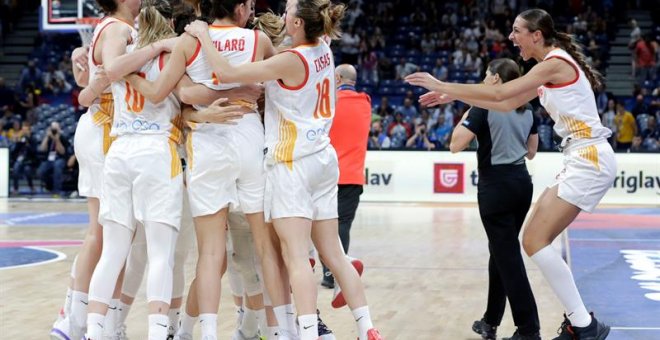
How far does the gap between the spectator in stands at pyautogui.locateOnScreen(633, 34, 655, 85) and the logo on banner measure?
684 centimetres

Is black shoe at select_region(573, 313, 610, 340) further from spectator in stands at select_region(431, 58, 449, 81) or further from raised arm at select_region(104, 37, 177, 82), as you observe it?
spectator in stands at select_region(431, 58, 449, 81)

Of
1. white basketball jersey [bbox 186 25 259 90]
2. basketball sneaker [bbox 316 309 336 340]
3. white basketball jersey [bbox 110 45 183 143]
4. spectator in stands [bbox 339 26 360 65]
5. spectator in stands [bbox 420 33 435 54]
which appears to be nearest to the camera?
white basketball jersey [bbox 186 25 259 90]

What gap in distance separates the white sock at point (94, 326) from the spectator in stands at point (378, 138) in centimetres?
1349

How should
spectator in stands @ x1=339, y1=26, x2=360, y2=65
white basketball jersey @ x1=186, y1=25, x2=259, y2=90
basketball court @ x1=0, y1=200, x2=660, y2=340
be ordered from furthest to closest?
1. spectator in stands @ x1=339, y1=26, x2=360, y2=65
2. basketball court @ x1=0, y1=200, x2=660, y2=340
3. white basketball jersey @ x1=186, y1=25, x2=259, y2=90

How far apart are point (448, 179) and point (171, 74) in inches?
519

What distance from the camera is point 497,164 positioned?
6.20m

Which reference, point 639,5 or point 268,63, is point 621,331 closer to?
point 268,63

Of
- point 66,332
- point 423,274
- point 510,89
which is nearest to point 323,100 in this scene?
point 510,89

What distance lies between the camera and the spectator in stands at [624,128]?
19.8 m

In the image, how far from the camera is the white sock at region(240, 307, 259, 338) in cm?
590

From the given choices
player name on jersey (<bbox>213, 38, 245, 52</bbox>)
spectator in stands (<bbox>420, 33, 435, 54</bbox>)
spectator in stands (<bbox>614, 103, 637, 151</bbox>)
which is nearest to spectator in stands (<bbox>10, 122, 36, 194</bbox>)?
spectator in stands (<bbox>420, 33, 435, 54</bbox>)

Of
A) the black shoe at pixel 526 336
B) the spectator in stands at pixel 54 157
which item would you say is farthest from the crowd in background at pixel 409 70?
the black shoe at pixel 526 336

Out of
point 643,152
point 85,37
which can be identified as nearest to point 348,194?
point 85,37

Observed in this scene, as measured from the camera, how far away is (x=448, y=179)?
59.2 feet
